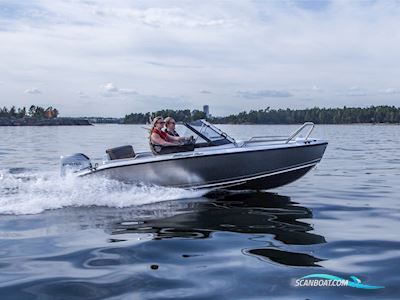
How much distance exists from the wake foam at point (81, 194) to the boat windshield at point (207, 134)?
110 centimetres

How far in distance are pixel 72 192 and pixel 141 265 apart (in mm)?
4857

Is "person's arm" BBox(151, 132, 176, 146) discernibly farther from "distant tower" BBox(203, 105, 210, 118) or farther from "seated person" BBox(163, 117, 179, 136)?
"distant tower" BBox(203, 105, 210, 118)

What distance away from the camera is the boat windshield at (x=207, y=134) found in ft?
34.6

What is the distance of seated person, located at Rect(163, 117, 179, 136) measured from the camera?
1050cm

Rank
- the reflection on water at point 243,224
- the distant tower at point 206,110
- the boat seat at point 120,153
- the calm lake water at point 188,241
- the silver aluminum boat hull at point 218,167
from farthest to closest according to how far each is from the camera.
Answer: the distant tower at point 206,110, the boat seat at point 120,153, the silver aluminum boat hull at point 218,167, the reflection on water at point 243,224, the calm lake water at point 188,241

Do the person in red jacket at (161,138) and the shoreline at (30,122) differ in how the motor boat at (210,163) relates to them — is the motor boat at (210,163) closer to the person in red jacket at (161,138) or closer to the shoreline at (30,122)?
the person in red jacket at (161,138)

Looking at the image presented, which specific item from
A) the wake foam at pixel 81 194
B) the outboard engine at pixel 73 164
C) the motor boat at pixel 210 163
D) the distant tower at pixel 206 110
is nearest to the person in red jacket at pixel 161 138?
the motor boat at pixel 210 163

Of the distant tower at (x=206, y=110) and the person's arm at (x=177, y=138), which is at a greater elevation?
the distant tower at (x=206, y=110)

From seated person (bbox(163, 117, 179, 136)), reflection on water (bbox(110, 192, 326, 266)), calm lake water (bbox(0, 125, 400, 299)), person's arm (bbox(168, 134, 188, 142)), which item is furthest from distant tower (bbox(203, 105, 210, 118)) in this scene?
reflection on water (bbox(110, 192, 326, 266))

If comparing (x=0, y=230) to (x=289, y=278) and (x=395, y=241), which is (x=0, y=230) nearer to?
(x=289, y=278)

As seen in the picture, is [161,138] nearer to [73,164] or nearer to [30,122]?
[73,164]

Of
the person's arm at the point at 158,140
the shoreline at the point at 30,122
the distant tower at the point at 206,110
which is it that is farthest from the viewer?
the shoreline at the point at 30,122

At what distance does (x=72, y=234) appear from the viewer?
7117mm

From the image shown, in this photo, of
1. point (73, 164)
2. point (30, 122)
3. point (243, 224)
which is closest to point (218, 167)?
point (243, 224)
